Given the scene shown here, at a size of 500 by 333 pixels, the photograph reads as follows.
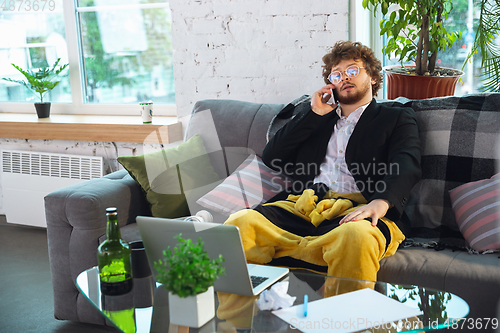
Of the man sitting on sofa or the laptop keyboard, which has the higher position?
the man sitting on sofa

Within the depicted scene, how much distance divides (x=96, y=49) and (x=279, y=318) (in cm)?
289

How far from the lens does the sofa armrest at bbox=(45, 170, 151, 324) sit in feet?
5.95

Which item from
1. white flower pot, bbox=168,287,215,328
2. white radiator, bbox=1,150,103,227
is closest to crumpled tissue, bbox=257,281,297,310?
white flower pot, bbox=168,287,215,328

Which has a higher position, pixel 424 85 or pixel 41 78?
pixel 41 78

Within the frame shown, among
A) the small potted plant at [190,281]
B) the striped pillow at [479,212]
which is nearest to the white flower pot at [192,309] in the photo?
the small potted plant at [190,281]

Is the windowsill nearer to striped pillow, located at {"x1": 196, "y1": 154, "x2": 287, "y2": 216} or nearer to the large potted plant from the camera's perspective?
striped pillow, located at {"x1": 196, "y1": 154, "x2": 287, "y2": 216}

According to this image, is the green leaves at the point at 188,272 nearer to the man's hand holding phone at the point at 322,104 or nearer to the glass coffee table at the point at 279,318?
the glass coffee table at the point at 279,318

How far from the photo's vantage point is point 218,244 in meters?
1.08

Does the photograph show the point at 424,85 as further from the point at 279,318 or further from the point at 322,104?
the point at 279,318

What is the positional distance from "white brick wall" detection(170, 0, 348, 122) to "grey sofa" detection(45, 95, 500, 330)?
440 millimetres

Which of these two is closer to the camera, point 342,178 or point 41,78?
point 342,178

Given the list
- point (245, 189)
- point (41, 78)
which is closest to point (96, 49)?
point (41, 78)

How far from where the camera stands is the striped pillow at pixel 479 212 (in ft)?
5.05

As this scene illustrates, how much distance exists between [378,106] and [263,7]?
1062 mm
